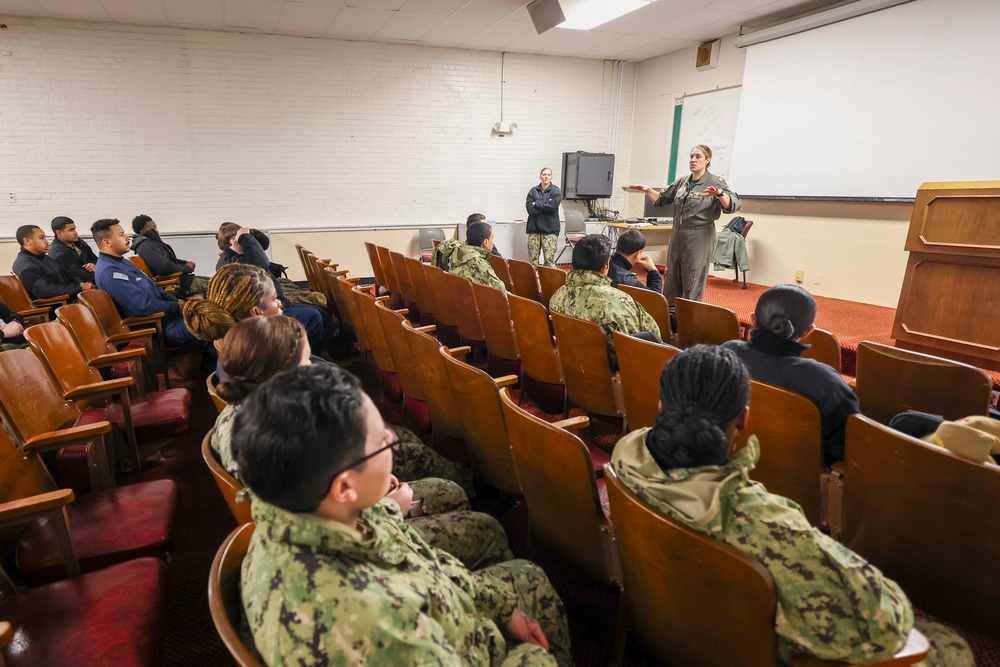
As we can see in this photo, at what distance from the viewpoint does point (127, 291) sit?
3.32m

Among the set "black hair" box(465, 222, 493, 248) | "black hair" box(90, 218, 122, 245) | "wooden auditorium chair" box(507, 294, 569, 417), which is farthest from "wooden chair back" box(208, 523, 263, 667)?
"black hair" box(90, 218, 122, 245)

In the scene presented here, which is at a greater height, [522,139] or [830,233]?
[522,139]

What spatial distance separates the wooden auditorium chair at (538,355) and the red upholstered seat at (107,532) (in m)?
1.61

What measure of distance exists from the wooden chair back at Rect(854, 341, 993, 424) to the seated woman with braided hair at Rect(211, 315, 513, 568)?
1.47 metres

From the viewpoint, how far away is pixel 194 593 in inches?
69.7

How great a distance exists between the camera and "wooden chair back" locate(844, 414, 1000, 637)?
3.82 ft

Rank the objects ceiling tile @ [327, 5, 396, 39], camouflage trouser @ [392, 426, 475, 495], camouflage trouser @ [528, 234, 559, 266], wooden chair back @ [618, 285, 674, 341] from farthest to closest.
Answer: camouflage trouser @ [528, 234, 559, 266] < ceiling tile @ [327, 5, 396, 39] < wooden chair back @ [618, 285, 674, 341] < camouflage trouser @ [392, 426, 475, 495]

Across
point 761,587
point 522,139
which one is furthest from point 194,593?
point 522,139

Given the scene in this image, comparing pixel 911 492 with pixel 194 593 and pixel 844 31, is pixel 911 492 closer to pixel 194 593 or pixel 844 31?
pixel 194 593

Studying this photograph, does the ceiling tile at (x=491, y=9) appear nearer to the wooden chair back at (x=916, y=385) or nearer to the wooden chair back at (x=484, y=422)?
the wooden chair back at (x=484, y=422)

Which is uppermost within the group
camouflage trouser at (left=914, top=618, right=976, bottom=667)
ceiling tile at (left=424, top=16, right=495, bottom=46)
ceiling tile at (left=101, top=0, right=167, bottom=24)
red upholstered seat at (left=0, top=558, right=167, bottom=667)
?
ceiling tile at (left=424, top=16, right=495, bottom=46)

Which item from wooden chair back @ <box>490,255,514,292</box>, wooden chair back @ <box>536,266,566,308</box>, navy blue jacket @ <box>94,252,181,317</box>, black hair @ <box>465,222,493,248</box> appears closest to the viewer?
navy blue jacket @ <box>94,252,181,317</box>

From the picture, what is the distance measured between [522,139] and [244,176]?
12.7 feet

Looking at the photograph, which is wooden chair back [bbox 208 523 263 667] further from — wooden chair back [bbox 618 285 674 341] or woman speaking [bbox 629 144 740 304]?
woman speaking [bbox 629 144 740 304]
